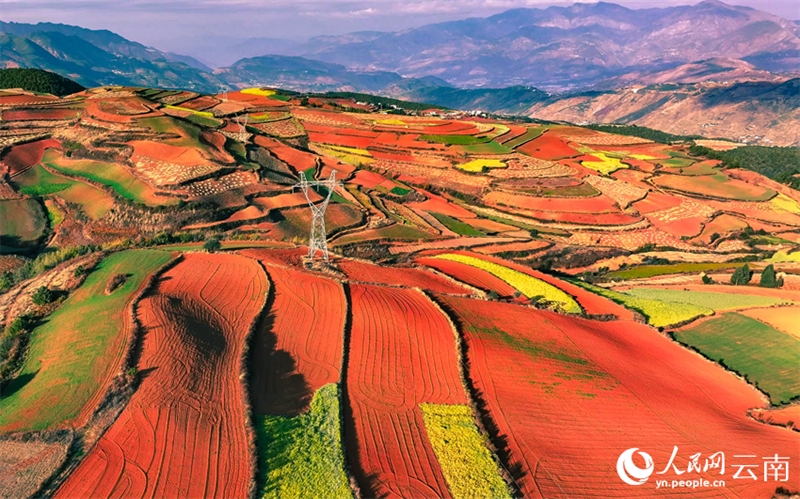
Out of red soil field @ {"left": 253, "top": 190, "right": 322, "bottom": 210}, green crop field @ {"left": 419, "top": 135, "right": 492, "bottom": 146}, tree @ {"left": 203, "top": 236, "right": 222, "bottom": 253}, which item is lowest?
tree @ {"left": 203, "top": 236, "right": 222, "bottom": 253}

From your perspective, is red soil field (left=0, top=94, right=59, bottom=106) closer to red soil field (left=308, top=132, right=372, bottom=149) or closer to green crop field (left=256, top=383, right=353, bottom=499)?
red soil field (left=308, top=132, right=372, bottom=149)

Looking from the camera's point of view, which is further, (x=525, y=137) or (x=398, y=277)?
(x=525, y=137)

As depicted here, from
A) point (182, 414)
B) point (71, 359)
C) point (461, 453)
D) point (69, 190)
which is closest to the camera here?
point (182, 414)

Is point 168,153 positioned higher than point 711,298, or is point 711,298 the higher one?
point 168,153

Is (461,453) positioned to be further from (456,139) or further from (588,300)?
(456,139)

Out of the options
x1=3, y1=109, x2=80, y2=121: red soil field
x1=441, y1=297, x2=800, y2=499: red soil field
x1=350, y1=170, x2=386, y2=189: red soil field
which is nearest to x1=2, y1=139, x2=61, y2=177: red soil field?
x1=3, y1=109, x2=80, y2=121: red soil field

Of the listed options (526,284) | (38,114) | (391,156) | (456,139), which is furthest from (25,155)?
(456,139)
